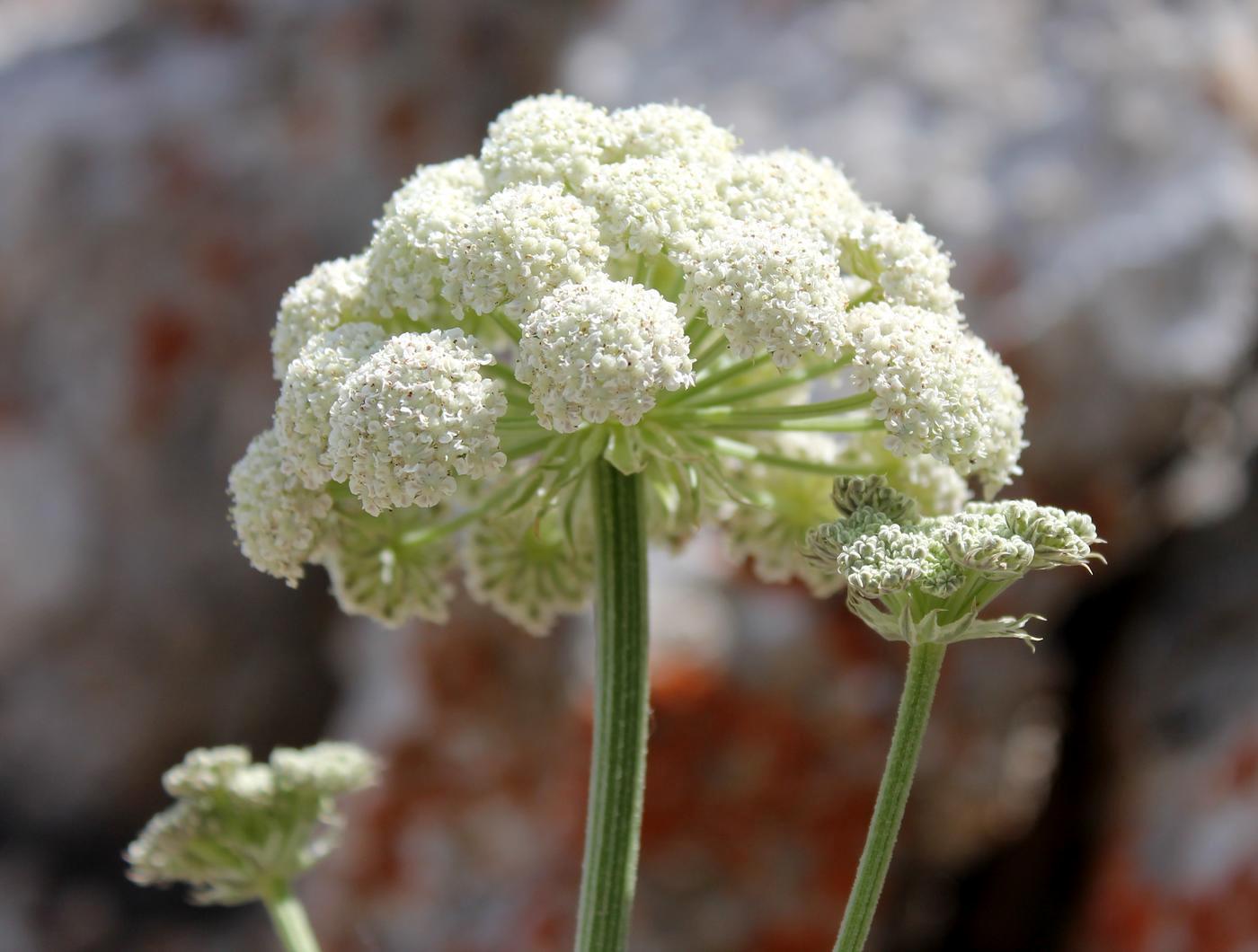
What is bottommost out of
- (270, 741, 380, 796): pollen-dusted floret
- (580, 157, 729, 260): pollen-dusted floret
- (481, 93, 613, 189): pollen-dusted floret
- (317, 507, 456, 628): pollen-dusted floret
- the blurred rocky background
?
(270, 741, 380, 796): pollen-dusted floret

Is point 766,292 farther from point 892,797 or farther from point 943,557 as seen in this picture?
point 892,797

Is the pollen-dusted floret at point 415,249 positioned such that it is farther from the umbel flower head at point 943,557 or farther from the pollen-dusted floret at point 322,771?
the pollen-dusted floret at point 322,771

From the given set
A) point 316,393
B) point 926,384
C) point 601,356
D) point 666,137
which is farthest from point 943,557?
point 316,393

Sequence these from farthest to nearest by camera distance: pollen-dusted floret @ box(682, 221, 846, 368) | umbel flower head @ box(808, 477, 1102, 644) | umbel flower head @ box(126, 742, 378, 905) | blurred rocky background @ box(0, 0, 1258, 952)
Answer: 1. blurred rocky background @ box(0, 0, 1258, 952)
2. umbel flower head @ box(126, 742, 378, 905)
3. pollen-dusted floret @ box(682, 221, 846, 368)
4. umbel flower head @ box(808, 477, 1102, 644)

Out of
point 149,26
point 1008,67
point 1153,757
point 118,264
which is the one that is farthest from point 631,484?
point 149,26

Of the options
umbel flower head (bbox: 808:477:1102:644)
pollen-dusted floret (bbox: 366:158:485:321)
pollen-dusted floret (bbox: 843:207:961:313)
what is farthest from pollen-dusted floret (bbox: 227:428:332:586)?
pollen-dusted floret (bbox: 843:207:961:313)

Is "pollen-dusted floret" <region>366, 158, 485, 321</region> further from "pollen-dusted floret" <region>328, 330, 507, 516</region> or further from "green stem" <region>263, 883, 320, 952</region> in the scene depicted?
"green stem" <region>263, 883, 320, 952</region>

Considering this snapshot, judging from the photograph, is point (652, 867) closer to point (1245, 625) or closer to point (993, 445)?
point (1245, 625)

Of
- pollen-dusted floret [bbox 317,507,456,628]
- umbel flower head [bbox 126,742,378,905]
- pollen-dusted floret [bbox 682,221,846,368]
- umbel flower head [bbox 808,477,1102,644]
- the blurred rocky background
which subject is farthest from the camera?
the blurred rocky background
